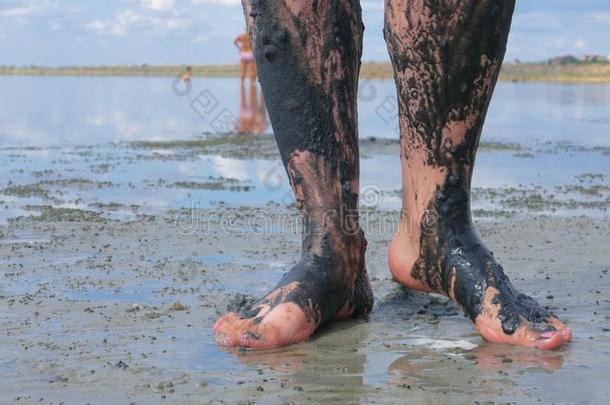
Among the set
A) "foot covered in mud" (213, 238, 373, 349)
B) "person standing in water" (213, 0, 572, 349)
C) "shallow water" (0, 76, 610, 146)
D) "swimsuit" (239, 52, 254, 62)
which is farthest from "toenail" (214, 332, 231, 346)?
"swimsuit" (239, 52, 254, 62)

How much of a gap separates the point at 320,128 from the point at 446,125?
12.9 inches

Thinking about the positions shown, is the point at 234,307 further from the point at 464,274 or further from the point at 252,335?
the point at 464,274

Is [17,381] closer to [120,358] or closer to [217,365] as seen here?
[120,358]

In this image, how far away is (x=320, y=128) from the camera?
2.66m

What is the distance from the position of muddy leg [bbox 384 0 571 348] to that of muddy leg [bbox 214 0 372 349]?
0.15 meters

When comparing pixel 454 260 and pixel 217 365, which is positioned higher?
pixel 454 260

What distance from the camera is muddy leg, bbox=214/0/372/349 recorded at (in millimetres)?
2662

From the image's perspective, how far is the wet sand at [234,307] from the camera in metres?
Result: 2.06

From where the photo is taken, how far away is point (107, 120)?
1434 cm

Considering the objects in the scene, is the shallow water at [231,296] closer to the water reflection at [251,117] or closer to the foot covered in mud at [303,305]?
the foot covered in mud at [303,305]

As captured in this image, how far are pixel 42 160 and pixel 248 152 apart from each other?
179 centimetres

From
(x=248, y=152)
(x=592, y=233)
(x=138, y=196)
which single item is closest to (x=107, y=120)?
(x=248, y=152)

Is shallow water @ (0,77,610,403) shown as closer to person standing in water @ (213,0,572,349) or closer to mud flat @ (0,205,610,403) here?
mud flat @ (0,205,610,403)

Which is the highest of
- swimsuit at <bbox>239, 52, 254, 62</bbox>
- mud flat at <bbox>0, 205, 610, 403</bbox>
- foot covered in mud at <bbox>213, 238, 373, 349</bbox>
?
swimsuit at <bbox>239, 52, 254, 62</bbox>
